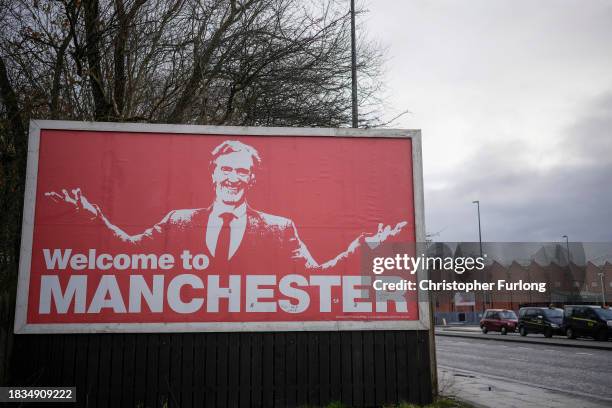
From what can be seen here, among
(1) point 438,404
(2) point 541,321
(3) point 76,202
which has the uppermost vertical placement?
(3) point 76,202

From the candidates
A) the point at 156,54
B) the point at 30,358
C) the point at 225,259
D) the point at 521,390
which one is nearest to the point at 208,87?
the point at 156,54

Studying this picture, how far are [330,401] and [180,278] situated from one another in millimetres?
2536

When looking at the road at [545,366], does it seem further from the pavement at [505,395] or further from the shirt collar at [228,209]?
the shirt collar at [228,209]

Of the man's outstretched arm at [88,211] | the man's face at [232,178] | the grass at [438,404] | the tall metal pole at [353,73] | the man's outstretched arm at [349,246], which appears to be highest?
the tall metal pole at [353,73]

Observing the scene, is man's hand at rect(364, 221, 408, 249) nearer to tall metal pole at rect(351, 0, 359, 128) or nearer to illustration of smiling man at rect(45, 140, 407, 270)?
illustration of smiling man at rect(45, 140, 407, 270)

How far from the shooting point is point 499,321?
36062mm

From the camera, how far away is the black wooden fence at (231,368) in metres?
7.00

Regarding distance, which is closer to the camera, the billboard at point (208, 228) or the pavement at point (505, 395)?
the billboard at point (208, 228)

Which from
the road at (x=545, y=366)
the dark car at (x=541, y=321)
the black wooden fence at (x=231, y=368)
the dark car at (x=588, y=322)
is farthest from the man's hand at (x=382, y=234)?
the dark car at (x=541, y=321)

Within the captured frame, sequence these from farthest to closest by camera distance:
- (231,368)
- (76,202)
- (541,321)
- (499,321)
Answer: (499,321), (541,321), (76,202), (231,368)

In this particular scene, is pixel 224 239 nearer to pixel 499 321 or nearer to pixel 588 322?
pixel 588 322

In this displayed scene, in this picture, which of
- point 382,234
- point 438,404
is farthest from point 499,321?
point 382,234

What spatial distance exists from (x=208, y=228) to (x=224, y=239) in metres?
0.26

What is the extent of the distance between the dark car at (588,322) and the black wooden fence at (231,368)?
23156 millimetres
